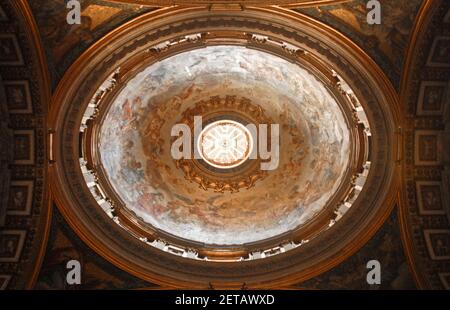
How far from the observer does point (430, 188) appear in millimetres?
14977

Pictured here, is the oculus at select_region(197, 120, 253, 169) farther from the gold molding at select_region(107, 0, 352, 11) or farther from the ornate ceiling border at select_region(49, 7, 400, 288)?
the gold molding at select_region(107, 0, 352, 11)

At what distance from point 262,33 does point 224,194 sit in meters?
6.95

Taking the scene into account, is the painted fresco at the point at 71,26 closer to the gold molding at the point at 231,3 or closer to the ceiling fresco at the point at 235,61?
the ceiling fresco at the point at 235,61

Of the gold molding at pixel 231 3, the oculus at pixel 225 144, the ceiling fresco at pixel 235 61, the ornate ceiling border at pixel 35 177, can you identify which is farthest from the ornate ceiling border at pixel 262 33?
the oculus at pixel 225 144

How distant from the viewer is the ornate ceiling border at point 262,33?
46.7 ft

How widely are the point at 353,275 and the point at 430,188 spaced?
3.01 m

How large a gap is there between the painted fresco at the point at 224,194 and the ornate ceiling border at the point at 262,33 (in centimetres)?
186

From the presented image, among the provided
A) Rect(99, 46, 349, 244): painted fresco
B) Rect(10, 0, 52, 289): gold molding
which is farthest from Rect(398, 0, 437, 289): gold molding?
Rect(10, 0, 52, 289): gold molding

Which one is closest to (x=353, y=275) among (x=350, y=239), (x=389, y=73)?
(x=350, y=239)

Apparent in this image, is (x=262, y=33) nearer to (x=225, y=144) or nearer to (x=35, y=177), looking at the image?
(x=225, y=144)

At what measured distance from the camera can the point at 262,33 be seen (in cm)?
1446

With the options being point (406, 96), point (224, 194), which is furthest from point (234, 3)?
point (224, 194)

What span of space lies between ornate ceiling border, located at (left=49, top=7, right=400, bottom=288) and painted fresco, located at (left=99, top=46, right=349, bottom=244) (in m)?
1.86

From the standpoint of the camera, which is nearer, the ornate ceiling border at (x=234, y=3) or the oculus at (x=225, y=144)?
the ornate ceiling border at (x=234, y=3)
